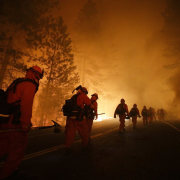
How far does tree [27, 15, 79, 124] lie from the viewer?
54.4 ft

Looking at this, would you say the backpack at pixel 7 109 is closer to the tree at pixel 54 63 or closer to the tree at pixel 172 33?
the tree at pixel 54 63

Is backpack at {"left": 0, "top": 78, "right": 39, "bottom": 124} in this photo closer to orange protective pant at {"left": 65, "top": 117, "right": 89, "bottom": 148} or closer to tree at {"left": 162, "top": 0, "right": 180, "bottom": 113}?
orange protective pant at {"left": 65, "top": 117, "right": 89, "bottom": 148}

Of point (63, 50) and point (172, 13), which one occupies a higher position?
point (172, 13)

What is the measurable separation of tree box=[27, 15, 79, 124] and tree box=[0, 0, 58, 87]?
2318 millimetres

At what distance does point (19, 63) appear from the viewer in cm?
1327

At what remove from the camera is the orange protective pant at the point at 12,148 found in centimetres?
226

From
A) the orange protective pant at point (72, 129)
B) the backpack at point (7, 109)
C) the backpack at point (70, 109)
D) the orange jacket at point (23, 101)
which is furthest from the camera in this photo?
the backpack at point (70, 109)

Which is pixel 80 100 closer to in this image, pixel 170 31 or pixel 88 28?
pixel 88 28

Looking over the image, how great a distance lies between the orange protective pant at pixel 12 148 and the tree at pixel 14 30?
38.4 ft

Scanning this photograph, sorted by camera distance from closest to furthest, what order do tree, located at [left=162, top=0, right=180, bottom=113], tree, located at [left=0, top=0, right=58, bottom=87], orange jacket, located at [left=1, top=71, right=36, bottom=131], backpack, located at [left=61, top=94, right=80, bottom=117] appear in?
orange jacket, located at [left=1, top=71, right=36, bottom=131], backpack, located at [left=61, top=94, right=80, bottom=117], tree, located at [left=0, top=0, right=58, bottom=87], tree, located at [left=162, top=0, right=180, bottom=113]

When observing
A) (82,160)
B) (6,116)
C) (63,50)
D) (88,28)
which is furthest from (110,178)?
(88,28)

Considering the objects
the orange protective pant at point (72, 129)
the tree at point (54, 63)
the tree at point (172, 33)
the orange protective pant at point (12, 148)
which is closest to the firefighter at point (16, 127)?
the orange protective pant at point (12, 148)

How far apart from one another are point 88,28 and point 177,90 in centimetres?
2417

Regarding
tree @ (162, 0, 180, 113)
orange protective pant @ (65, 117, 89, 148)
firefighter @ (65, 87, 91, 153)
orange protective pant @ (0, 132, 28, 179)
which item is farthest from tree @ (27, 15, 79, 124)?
tree @ (162, 0, 180, 113)
